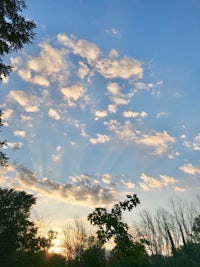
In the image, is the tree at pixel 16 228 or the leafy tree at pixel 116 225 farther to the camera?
the tree at pixel 16 228

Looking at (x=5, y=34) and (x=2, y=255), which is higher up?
(x=5, y=34)

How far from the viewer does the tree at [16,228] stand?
33719mm

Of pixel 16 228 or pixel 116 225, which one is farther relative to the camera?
pixel 16 228

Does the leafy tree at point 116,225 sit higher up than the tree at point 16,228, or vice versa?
the tree at point 16,228

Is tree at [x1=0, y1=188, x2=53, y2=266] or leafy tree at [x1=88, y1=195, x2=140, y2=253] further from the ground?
tree at [x1=0, y1=188, x2=53, y2=266]

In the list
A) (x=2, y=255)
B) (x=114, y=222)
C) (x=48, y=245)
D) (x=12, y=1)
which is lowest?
(x=114, y=222)

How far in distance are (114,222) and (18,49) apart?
8655mm

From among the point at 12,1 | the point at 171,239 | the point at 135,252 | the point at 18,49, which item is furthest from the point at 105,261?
the point at 171,239

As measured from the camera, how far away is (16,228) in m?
35.3

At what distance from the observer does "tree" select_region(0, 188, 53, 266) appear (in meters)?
33.7

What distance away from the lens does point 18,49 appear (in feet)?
43.4

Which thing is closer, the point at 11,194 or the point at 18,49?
the point at 18,49

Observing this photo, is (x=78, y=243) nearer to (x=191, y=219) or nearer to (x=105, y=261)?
(x=191, y=219)

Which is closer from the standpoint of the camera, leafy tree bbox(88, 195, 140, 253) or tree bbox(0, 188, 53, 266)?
leafy tree bbox(88, 195, 140, 253)
